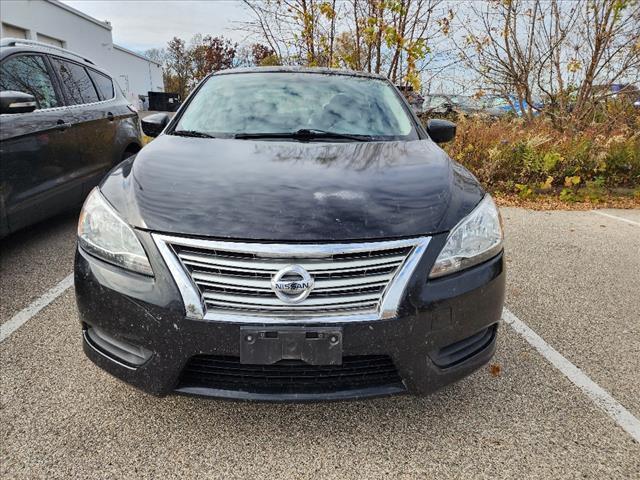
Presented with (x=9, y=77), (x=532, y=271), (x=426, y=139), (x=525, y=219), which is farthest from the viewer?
(x=525, y=219)

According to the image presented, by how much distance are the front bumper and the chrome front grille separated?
0.04 meters

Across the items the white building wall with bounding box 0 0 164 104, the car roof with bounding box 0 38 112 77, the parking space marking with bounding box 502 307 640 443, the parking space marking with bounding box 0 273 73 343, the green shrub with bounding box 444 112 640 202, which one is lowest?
the parking space marking with bounding box 0 273 73 343

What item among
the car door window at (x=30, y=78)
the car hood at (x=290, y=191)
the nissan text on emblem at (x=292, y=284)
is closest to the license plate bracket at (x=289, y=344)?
the nissan text on emblem at (x=292, y=284)

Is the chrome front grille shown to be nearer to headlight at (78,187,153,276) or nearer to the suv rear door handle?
Answer: headlight at (78,187,153,276)

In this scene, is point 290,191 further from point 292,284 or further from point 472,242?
point 472,242

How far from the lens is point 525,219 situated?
5.74 meters

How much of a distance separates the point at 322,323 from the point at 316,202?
19.1 inches

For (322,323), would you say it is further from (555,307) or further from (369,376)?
(555,307)

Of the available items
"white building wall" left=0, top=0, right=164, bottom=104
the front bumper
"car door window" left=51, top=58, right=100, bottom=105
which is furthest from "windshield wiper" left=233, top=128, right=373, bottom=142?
"white building wall" left=0, top=0, right=164, bottom=104

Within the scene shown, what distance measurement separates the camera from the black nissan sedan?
166 cm

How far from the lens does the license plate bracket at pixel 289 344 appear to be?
64.2 inches

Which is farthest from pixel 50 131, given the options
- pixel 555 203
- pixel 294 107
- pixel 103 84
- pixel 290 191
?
pixel 555 203

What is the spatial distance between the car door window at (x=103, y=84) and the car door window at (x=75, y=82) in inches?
4.4

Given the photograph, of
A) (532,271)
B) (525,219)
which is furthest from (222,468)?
(525,219)
